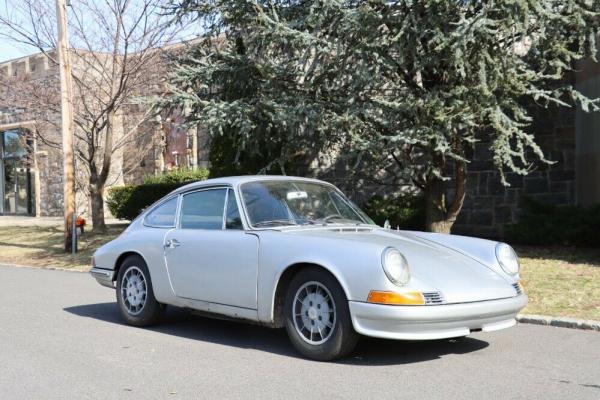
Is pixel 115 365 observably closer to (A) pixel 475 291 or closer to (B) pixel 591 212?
(A) pixel 475 291

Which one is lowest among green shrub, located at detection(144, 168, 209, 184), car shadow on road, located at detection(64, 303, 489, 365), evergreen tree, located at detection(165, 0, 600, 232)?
car shadow on road, located at detection(64, 303, 489, 365)

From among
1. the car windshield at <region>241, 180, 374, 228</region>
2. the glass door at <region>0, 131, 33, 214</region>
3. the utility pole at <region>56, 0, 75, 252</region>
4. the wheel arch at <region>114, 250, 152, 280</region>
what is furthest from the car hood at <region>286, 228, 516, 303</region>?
the glass door at <region>0, 131, 33, 214</region>

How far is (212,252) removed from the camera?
6.61 m

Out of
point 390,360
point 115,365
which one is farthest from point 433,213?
point 115,365

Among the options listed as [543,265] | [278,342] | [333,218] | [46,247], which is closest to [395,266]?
[333,218]

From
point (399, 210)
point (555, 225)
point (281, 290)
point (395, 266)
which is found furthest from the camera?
point (399, 210)

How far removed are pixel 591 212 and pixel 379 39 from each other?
16.6 feet

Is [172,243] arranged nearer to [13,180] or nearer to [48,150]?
[48,150]

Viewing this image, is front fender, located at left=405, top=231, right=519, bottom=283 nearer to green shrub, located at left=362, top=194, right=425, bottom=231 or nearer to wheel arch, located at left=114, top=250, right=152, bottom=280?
wheel arch, located at left=114, top=250, right=152, bottom=280

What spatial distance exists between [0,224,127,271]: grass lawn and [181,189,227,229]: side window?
7.06 meters

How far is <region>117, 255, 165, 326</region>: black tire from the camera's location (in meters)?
7.36

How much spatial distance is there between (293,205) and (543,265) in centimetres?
592

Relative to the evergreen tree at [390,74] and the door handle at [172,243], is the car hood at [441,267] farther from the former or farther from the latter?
the evergreen tree at [390,74]

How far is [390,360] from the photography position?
19.4ft
